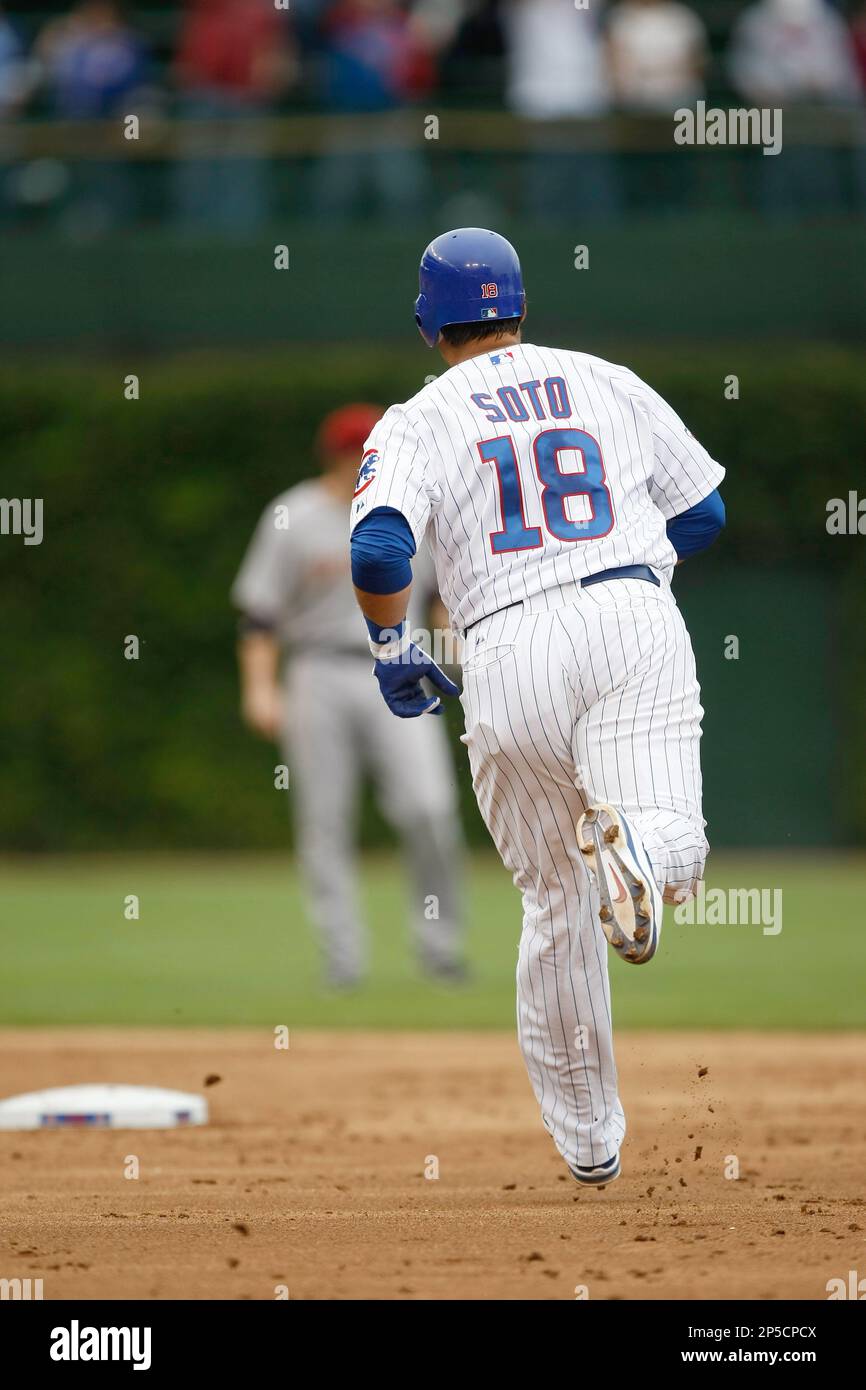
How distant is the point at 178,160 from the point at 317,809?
320 inches

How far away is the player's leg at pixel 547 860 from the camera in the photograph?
464 cm

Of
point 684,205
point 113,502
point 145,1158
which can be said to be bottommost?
point 145,1158

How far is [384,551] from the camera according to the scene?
15.0ft

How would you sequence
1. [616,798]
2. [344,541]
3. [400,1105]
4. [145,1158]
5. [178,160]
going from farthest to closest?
[178,160], [344,541], [400,1105], [145,1158], [616,798]

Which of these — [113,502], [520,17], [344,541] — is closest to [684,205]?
[520,17]

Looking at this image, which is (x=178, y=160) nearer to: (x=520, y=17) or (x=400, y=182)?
(x=400, y=182)

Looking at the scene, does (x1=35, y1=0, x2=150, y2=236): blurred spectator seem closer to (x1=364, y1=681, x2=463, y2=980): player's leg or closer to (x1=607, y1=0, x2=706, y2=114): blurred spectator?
(x1=607, y1=0, x2=706, y2=114): blurred spectator

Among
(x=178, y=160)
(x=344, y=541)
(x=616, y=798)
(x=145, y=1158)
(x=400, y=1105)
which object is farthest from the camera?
(x=178, y=160)

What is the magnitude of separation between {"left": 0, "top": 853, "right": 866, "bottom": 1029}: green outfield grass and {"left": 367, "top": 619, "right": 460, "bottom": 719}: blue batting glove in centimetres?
422

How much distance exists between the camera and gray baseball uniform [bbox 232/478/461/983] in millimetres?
9648

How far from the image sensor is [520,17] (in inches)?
653

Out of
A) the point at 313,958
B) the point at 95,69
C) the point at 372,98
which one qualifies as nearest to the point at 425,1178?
the point at 313,958

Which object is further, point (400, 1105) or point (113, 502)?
point (113, 502)

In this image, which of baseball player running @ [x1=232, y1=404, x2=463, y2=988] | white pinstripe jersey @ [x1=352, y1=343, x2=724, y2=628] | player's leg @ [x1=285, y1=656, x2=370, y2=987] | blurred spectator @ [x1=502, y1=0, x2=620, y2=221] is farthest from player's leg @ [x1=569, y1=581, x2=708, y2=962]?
blurred spectator @ [x1=502, y1=0, x2=620, y2=221]
